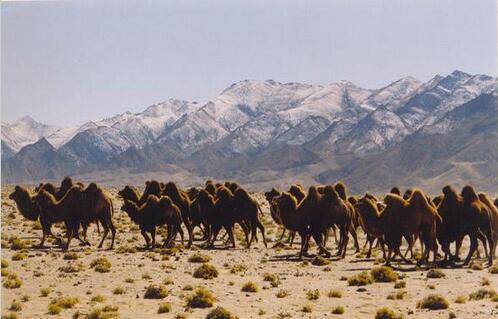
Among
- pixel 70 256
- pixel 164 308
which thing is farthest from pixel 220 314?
pixel 70 256

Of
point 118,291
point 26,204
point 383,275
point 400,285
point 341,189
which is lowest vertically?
point 118,291

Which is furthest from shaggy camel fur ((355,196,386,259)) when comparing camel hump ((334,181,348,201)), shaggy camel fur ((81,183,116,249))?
shaggy camel fur ((81,183,116,249))

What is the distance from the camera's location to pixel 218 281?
71.6 feet

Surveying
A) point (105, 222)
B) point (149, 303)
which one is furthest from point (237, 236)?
point (149, 303)

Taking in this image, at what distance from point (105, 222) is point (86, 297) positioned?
11231 millimetres

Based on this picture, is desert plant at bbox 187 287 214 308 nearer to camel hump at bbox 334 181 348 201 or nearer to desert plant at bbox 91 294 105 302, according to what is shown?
desert plant at bbox 91 294 105 302

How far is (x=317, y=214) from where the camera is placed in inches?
1055

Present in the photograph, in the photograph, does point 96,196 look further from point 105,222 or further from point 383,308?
point 383,308

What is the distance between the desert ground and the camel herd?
109cm

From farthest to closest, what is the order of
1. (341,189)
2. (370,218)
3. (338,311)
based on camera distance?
(341,189) < (370,218) < (338,311)

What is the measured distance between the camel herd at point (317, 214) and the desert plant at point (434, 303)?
6.52 meters

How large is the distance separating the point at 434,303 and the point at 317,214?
9.91m

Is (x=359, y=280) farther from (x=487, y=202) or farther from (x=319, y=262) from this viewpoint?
(x=487, y=202)

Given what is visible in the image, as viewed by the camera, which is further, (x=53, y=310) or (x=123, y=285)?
(x=123, y=285)
